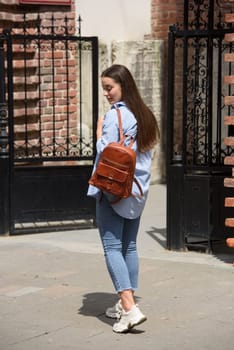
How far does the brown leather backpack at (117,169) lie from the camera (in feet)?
19.2

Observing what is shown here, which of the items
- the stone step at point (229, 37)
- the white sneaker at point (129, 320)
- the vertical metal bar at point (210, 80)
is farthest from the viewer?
the vertical metal bar at point (210, 80)

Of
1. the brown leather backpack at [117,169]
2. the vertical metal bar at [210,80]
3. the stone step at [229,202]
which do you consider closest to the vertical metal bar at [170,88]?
the vertical metal bar at [210,80]

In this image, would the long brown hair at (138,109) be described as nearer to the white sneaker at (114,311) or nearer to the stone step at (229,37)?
the white sneaker at (114,311)

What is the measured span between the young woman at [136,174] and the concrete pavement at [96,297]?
0.26m

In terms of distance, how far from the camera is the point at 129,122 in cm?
604

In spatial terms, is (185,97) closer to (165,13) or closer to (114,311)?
(114,311)

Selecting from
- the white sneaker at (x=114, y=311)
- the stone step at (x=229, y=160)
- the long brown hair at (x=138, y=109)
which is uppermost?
the long brown hair at (x=138, y=109)

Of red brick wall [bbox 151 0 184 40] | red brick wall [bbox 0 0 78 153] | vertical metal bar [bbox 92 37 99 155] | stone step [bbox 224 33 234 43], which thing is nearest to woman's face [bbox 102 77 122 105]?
stone step [bbox 224 33 234 43]

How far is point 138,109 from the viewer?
611 centimetres

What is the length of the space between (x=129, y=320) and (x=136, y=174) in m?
0.98

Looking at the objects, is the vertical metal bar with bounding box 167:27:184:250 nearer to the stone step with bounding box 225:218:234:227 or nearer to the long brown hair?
the stone step with bounding box 225:218:234:227

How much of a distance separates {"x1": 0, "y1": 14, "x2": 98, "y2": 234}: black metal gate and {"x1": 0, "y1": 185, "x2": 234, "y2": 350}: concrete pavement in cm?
50

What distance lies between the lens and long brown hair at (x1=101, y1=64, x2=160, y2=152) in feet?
19.9

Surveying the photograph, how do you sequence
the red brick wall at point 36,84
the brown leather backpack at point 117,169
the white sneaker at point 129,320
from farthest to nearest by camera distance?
the red brick wall at point 36,84 < the white sneaker at point 129,320 < the brown leather backpack at point 117,169
